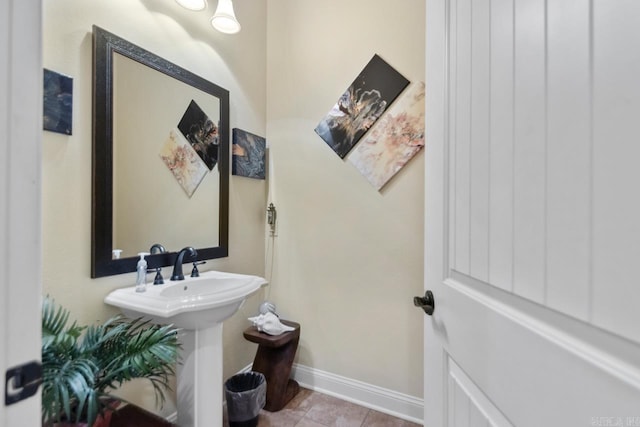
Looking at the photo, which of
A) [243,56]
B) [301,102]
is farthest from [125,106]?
[301,102]

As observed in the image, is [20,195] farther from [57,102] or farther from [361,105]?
[361,105]

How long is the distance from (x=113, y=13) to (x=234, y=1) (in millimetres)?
902

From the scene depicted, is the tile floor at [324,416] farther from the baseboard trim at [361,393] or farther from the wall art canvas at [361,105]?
the wall art canvas at [361,105]

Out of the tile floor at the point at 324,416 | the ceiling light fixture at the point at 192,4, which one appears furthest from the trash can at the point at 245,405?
the ceiling light fixture at the point at 192,4

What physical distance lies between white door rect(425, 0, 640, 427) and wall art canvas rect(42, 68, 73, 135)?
4.45 ft

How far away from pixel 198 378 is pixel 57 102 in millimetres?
1253

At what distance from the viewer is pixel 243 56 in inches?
75.4

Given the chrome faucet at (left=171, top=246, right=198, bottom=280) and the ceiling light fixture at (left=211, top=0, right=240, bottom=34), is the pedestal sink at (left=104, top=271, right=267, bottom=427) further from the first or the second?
the ceiling light fixture at (left=211, top=0, right=240, bottom=34)

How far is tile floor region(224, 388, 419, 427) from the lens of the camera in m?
1.59

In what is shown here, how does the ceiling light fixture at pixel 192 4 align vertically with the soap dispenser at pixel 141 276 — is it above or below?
above

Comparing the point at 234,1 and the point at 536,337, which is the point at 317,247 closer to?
the point at 536,337

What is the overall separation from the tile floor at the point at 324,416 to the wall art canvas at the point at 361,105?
1.64 metres

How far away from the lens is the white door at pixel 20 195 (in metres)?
0.39

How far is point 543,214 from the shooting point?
43 centimetres
